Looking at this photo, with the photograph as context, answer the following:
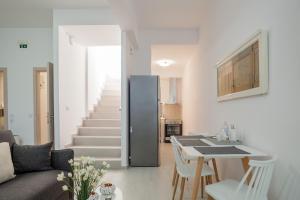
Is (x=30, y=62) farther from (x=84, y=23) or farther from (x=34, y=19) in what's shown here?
(x=84, y=23)

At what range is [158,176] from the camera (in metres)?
4.17

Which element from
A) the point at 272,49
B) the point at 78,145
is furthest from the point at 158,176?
the point at 272,49

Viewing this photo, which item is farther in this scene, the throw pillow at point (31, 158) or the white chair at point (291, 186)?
the throw pillow at point (31, 158)

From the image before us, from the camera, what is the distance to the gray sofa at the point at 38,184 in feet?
6.64

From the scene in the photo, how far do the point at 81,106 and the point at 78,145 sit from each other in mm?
1095

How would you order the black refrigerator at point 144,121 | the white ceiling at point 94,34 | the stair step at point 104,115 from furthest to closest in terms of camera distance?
the stair step at point 104,115
the black refrigerator at point 144,121
the white ceiling at point 94,34

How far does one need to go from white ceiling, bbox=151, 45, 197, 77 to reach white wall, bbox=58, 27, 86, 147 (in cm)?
186

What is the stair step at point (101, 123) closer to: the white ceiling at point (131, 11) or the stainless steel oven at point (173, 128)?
the white ceiling at point (131, 11)

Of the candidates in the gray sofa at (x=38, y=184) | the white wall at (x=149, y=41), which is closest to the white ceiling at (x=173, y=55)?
the white wall at (x=149, y=41)

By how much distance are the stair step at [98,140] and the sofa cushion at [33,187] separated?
2.62 meters

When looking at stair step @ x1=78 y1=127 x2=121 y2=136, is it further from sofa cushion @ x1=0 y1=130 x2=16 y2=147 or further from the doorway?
sofa cushion @ x1=0 y1=130 x2=16 y2=147

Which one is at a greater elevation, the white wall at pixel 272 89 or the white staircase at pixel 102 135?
the white wall at pixel 272 89

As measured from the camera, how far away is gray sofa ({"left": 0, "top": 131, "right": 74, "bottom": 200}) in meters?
2.02

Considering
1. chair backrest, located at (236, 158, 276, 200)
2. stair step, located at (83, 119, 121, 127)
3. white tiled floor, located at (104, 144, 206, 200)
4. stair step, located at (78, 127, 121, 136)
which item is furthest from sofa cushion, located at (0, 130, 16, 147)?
stair step, located at (83, 119, 121, 127)
